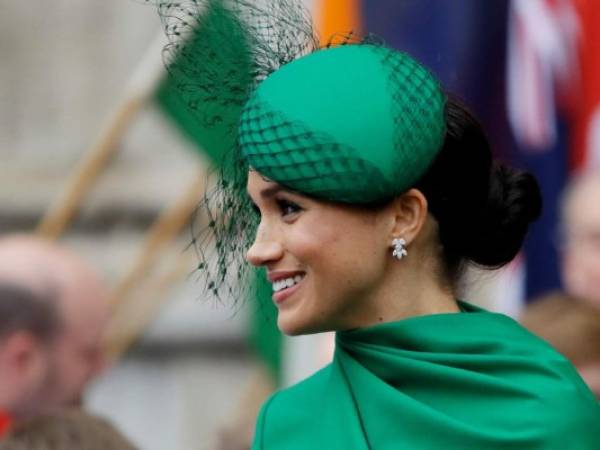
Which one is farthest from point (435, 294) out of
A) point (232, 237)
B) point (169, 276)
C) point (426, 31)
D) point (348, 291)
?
point (169, 276)

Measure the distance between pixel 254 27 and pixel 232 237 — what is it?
1.25 ft

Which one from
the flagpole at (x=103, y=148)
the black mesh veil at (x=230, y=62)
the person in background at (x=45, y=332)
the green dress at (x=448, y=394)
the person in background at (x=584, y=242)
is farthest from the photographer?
the flagpole at (x=103, y=148)

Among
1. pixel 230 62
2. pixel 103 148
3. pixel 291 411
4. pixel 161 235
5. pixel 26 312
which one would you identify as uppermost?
pixel 230 62

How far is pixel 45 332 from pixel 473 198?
1.29m

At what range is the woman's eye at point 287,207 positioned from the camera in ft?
10.4

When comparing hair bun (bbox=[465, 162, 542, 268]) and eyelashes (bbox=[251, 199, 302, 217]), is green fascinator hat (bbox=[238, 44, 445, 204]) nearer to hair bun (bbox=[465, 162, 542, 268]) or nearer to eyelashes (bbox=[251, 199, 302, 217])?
eyelashes (bbox=[251, 199, 302, 217])

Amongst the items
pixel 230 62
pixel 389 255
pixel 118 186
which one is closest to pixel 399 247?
pixel 389 255

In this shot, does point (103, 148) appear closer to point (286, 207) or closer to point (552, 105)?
point (552, 105)

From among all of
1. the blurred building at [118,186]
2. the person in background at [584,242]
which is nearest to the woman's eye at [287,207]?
the person in background at [584,242]

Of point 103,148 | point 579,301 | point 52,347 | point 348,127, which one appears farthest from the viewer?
point 103,148

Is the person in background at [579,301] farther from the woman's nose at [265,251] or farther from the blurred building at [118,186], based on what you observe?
the blurred building at [118,186]

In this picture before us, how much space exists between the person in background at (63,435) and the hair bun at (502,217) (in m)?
1.11

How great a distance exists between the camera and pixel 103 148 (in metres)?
6.88

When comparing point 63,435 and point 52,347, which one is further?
point 52,347
